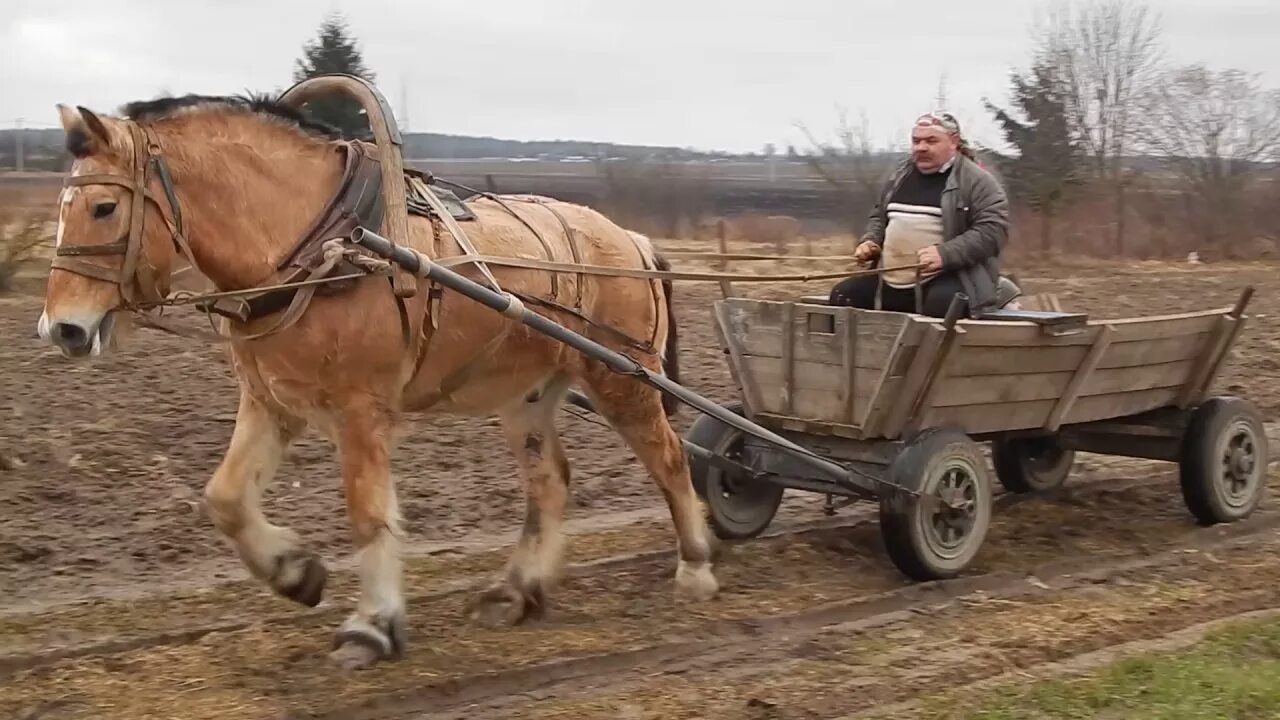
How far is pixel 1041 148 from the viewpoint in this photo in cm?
2927

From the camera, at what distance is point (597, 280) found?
6.05 m

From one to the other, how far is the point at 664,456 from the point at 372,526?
1.54 meters

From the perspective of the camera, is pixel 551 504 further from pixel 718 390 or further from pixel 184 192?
pixel 718 390

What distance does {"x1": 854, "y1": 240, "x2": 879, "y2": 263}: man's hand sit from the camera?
268 inches

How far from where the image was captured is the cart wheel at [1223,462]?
714 centimetres

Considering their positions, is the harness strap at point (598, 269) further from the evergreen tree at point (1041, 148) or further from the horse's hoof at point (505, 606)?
the evergreen tree at point (1041, 148)

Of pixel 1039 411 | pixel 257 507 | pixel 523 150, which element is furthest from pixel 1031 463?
pixel 523 150

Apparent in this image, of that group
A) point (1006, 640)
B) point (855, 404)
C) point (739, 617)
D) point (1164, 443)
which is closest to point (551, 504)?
point (739, 617)

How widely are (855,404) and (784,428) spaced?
0.45m

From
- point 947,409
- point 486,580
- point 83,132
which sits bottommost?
point 486,580

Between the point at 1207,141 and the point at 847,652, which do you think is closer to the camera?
the point at 847,652

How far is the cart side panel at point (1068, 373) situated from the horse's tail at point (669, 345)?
1180mm

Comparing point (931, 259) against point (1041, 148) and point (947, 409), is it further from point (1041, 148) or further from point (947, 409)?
point (1041, 148)

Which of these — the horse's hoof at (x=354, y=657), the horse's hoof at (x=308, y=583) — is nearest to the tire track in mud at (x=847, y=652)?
the horse's hoof at (x=354, y=657)
